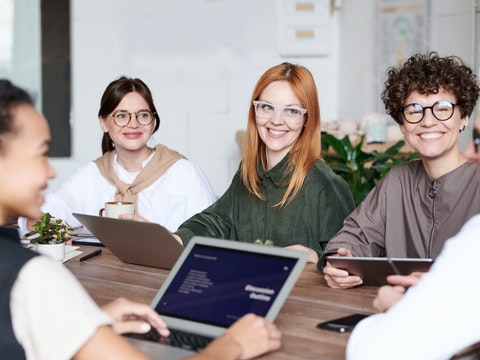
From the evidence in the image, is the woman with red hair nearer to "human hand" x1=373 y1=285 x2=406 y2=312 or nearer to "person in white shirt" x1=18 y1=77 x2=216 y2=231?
"person in white shirt" x1=18 y1=77 x2=216 y2=231

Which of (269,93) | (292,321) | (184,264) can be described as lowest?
(292,321)

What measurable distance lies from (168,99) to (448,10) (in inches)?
75.3

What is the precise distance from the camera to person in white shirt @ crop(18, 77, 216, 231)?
3.38m

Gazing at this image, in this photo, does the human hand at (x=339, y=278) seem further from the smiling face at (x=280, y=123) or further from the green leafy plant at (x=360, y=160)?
the green leafy plant at (x=360, y=160)

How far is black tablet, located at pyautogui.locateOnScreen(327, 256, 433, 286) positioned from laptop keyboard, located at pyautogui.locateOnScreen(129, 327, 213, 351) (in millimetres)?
499

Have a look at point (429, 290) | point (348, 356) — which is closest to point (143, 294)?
point (348, 356)

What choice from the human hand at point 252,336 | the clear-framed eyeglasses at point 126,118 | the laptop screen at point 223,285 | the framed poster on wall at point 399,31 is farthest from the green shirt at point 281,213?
the framed poster on wall at point 399,31

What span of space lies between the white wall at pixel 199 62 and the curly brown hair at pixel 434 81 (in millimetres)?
2781

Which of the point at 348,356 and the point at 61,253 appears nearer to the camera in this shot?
the point at 348,356

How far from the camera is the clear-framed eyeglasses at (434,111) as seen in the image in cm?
235

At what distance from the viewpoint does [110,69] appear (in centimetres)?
529

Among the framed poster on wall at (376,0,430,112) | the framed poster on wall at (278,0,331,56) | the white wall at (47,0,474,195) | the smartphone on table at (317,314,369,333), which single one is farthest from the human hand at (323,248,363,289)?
the framed poster on wall at (278,0,331,56)

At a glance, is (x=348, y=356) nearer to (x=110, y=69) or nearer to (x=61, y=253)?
(x=61, y=253)

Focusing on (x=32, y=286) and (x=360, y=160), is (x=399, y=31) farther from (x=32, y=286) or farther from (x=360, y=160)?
(x=32, y=286)
